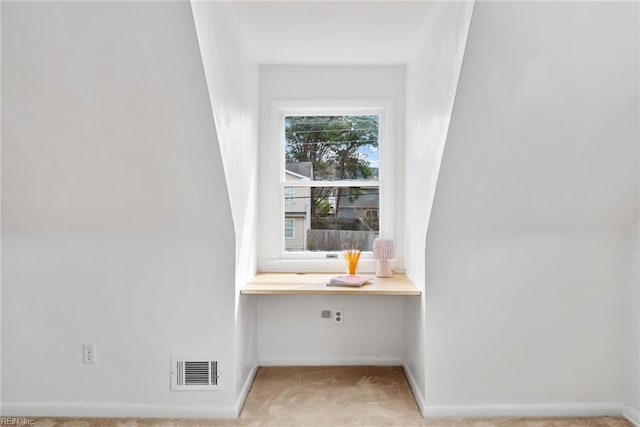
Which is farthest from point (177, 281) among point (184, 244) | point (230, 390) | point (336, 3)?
point (336, 3)

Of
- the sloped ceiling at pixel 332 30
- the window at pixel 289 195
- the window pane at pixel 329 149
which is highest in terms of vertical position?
the sloped ceiling at pixel 332 30

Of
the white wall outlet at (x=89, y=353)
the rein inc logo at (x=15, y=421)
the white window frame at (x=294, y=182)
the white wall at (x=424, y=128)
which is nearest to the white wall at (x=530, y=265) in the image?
the white wall at (x=424, y=128)

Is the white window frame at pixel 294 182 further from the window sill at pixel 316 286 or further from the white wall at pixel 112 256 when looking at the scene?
the white wall at pixel 112 256

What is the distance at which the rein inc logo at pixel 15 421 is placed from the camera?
2.52 meters

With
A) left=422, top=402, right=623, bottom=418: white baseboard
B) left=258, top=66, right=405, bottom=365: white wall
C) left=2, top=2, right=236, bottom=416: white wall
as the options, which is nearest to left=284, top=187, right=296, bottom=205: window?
left=258, top=66, right=405, bottom=365: white wall

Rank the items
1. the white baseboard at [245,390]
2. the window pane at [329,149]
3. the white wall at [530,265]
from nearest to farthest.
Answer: the white wall at [530,265] < the white baseboard at [245,390] < the window pane at [329,149]

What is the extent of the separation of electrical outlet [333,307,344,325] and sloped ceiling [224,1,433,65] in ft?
5.72

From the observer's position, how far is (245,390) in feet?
9.27

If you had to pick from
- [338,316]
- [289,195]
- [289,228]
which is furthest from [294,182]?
[338,316]

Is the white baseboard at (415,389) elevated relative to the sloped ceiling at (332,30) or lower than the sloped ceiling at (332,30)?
lower

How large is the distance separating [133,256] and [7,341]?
2.91 feet

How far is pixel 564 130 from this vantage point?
2.19 metres

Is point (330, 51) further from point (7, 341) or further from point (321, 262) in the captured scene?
point (7, 341)

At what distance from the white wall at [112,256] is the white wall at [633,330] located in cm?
220
